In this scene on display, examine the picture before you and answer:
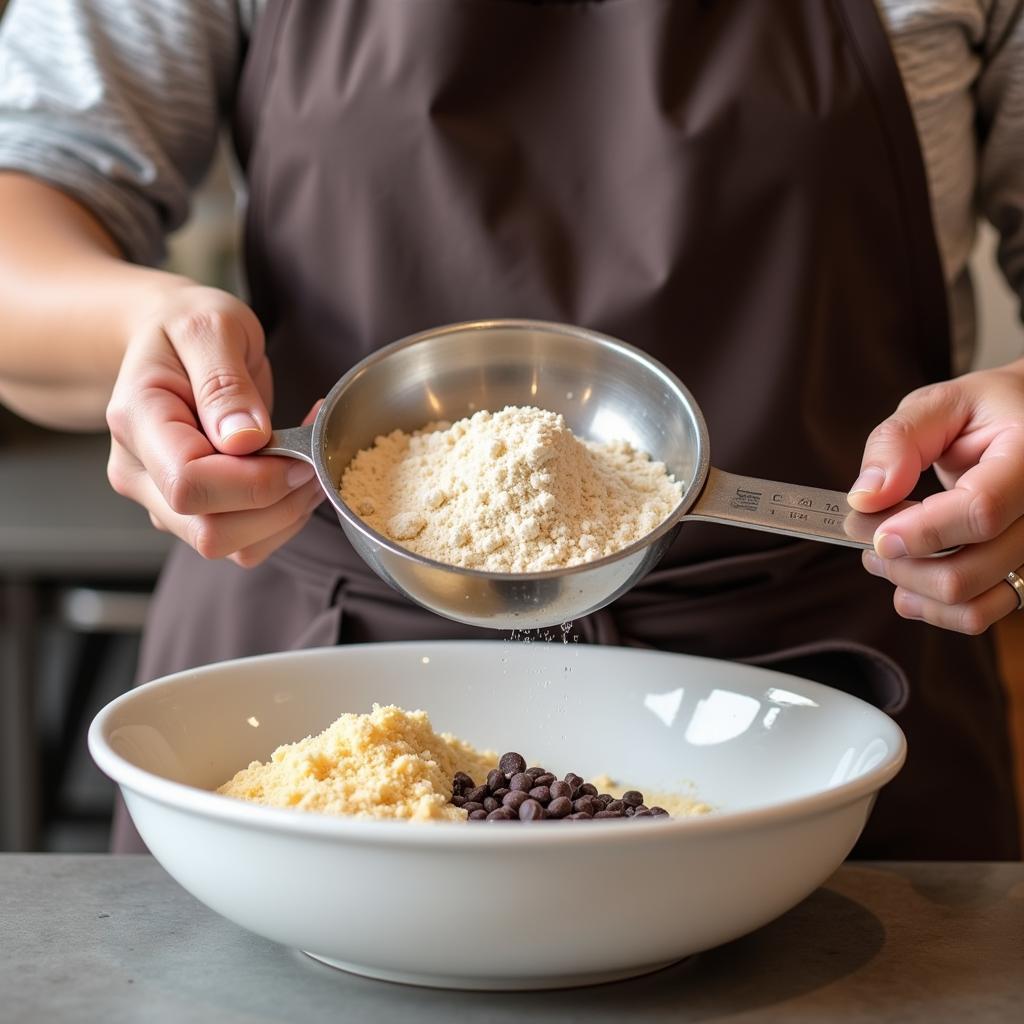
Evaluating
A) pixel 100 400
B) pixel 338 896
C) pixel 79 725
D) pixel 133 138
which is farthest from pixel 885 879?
pixel 79 725

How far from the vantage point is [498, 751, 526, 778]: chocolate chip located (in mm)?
713

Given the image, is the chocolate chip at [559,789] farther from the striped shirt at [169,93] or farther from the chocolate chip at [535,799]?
the striped shirt at [169,93]

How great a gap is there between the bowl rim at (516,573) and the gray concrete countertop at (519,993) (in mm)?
191

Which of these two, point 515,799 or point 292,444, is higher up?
point 292,444

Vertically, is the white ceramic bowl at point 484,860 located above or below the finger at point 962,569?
below

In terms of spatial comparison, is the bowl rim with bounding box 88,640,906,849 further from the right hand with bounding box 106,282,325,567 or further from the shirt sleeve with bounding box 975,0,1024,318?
the shirt sleeve with bounding box 975,0,1024,318

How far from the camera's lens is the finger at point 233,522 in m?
0.69

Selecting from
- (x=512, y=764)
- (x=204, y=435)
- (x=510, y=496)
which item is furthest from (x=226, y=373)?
(x=512, y=764)

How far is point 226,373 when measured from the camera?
27.0 inches

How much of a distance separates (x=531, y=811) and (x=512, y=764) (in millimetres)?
76

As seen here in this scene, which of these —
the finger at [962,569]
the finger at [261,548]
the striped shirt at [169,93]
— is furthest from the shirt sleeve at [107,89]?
the finger at [962,569]

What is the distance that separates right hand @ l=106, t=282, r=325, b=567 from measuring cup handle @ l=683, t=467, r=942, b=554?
231 mm

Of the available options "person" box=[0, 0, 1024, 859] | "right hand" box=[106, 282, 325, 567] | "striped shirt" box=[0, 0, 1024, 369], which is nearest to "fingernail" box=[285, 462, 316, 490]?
"right hand" box=[106, 282, 325, 567]

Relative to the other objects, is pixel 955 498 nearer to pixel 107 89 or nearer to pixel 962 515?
pixel 962 515
